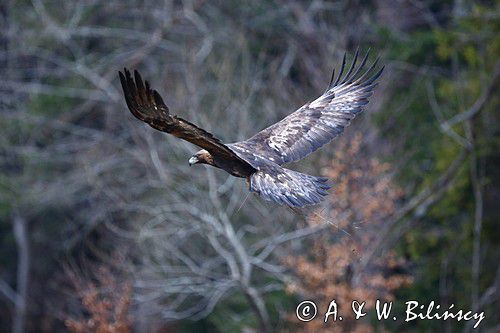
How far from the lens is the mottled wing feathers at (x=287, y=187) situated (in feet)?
27.2

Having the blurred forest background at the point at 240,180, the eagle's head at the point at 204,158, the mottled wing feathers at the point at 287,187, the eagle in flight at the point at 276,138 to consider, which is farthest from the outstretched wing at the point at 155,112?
the blurred forest background at the point at 240,180

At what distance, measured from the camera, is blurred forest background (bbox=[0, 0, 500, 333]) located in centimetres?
1490

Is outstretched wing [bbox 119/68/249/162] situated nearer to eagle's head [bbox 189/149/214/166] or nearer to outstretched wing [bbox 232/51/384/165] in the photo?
eagle's head [bbox 189/149/214/166]

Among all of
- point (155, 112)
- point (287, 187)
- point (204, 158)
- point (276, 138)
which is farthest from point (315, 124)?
point (155, 112)

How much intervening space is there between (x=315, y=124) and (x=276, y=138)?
0.45 metres

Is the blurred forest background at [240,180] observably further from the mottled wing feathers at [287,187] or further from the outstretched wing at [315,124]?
the mottled wing feathers at [287,187]

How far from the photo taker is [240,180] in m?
16.1

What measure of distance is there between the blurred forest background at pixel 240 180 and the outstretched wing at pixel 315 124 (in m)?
3.76

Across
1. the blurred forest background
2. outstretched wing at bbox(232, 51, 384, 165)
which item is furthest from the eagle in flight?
the blurred forest background

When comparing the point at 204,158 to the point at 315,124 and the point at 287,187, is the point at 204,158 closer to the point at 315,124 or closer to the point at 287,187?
the point at 287,187

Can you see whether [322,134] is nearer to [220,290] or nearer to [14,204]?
[220,290]

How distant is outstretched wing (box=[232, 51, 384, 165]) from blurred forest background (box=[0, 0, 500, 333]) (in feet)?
12.3

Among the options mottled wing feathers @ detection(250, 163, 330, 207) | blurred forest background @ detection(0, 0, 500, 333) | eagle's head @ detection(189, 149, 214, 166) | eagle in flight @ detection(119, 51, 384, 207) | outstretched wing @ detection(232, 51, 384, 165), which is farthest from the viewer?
blurred forest background @ detection(0, 0, 500, 333)

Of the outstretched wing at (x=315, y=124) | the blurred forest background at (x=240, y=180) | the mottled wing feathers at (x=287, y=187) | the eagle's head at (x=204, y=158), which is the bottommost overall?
the mottled wing feathers at (x=287, y=187)
